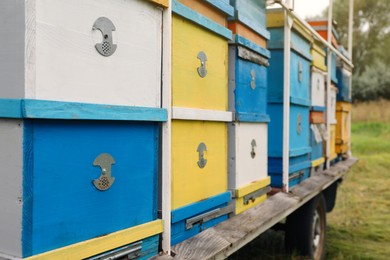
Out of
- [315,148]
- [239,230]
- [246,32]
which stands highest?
[246,32]

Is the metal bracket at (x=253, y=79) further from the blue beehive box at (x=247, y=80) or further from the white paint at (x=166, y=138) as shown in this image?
the white paint at (x=166, y=138)

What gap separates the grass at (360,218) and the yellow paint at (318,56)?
6.69 ft

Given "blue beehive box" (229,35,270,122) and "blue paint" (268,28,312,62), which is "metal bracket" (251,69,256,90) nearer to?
"blue beehive box" (229,35,270,122)

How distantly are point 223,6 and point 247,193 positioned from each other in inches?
44.8

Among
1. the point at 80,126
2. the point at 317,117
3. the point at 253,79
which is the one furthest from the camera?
the point at 317,117

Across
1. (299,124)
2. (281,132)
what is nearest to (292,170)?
(281,132)

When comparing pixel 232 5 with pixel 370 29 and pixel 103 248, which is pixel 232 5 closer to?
pixel 103 248

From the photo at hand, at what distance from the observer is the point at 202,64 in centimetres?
223

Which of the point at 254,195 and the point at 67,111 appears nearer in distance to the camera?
the point at 67,111

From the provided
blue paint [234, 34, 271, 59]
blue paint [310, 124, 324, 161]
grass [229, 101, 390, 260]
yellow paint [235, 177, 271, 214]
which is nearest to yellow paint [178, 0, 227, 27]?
blue paint [234, 34, 271, 59]

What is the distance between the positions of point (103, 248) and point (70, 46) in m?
0.68

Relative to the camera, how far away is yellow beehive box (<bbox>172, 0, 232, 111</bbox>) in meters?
2.01

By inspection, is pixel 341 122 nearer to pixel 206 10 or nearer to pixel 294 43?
pixel 294 43

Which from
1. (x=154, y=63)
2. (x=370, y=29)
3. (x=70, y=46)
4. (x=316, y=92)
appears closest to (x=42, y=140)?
(x=70, y=46)
